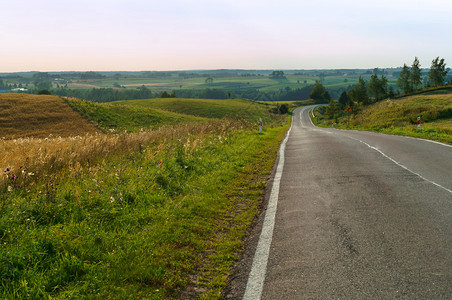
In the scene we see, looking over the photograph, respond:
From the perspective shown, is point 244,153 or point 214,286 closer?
point 214,286

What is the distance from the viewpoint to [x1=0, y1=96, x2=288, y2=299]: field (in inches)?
141

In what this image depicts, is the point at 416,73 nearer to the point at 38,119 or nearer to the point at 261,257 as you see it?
the point at 38,119

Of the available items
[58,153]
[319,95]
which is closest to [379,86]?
[319,95]

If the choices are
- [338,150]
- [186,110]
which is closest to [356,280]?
[338,150]

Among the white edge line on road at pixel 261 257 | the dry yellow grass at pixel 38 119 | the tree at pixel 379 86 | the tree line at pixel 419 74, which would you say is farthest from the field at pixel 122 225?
the tree line at pixel 419 74

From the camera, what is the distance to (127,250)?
4.24 metres

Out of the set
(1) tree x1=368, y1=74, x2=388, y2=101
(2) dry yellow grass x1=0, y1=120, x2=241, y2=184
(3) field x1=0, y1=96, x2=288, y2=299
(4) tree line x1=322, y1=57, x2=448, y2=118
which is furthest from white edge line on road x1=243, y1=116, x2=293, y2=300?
(1) tree x1=368, y1=74, x2=388, y2=101

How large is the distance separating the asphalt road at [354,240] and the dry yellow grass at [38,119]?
34.4m

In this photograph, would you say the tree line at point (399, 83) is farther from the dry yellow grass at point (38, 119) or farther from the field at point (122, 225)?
the field at point (122, 225)

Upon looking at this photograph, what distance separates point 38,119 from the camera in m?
43.2

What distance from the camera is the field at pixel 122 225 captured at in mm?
3570

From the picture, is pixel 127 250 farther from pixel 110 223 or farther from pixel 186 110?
pixel 186 110

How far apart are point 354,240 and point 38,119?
47867 mm

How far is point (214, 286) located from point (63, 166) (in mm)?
6232
